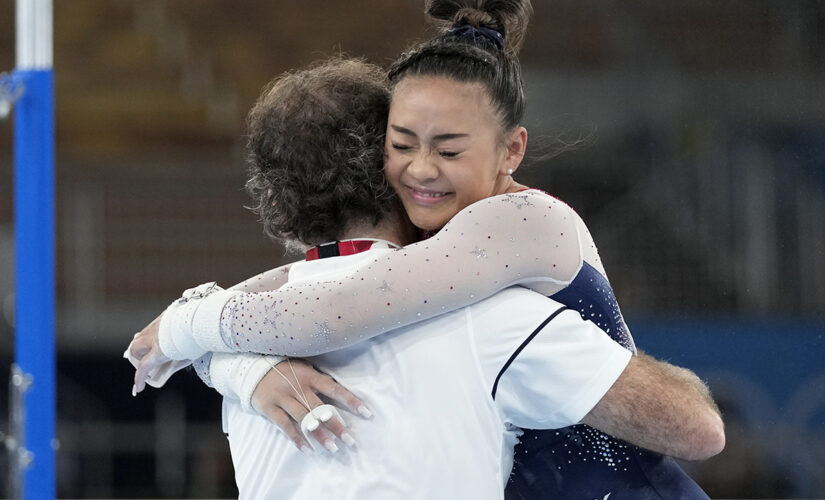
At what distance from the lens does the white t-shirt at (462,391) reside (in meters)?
1.02

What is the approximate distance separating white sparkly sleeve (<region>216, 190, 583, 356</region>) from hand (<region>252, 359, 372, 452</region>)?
0.03 metres

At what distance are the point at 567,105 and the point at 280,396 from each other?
2.83m

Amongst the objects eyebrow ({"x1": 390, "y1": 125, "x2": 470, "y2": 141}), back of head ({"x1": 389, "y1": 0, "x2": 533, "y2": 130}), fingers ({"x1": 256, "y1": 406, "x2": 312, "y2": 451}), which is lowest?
Result: fingers ({"x1": 256, "y1": 406, "x2": 312, "y2": 451})

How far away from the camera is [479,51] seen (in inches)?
47.5

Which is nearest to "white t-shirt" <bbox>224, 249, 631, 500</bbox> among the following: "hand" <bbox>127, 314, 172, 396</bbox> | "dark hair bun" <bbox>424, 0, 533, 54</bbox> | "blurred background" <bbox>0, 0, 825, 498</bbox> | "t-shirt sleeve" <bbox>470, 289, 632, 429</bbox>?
"t-shirt sleeve" <bbox>470, 289, 632, 429</bbox>

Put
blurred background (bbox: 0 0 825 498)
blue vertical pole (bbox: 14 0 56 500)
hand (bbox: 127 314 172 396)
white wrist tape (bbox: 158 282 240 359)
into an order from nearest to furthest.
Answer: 1. white wrist tape (bbox: 158 282 240 359)
2. hand (bbox: 127 314 172 396)
3. blue vertical pole (bbox: 14 0 56 500)
4. blurred background (bbox: 0 0 825 498)

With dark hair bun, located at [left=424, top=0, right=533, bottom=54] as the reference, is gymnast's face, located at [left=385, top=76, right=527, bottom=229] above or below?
below

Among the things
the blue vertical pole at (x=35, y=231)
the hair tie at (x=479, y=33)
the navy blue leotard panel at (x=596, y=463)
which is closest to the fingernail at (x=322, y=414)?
the navy blue leotard panel at (x=596, y=463)

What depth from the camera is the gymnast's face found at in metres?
1.17

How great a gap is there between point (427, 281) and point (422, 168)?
0.59ft

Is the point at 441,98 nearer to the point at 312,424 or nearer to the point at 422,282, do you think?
the point at 422,282

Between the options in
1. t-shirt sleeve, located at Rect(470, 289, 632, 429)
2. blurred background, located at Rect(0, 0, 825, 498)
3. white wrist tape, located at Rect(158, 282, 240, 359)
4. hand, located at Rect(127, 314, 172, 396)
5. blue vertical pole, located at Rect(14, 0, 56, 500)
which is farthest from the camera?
blurred background, located at Rect(0, 0, 825, 498)

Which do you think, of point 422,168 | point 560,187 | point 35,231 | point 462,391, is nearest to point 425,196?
point 422,168

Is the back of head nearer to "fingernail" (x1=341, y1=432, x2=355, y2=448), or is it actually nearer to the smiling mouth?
the smiling mouth
